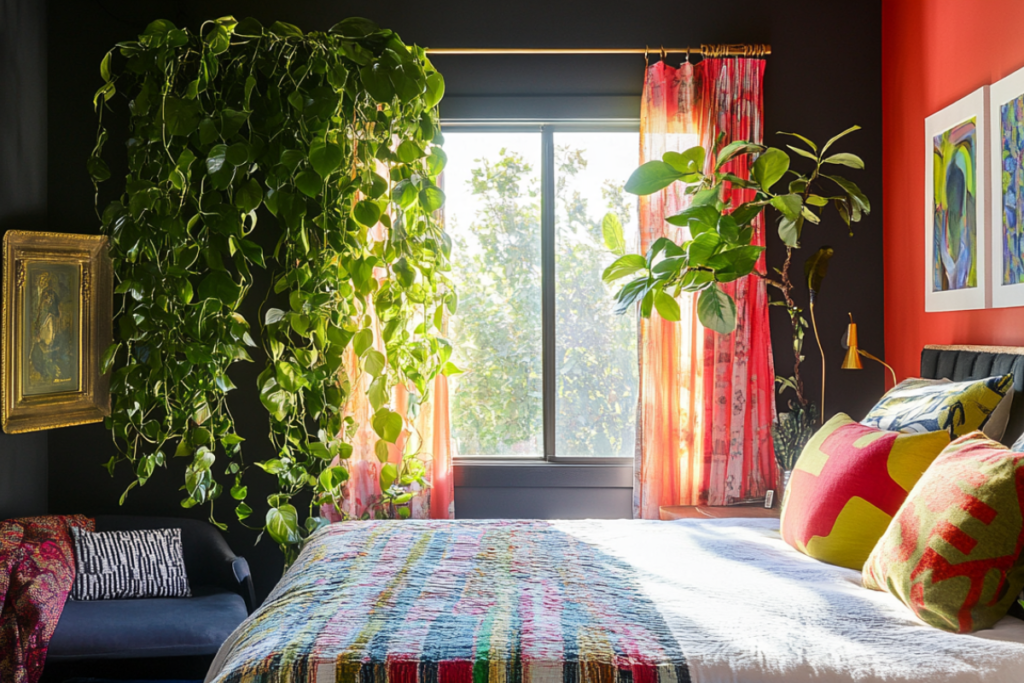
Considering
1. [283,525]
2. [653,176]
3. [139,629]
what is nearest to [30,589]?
[139,629]

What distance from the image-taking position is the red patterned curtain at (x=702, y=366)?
126 inches

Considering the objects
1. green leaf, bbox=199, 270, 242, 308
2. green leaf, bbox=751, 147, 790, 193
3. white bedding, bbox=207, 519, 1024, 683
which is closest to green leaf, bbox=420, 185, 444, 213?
green leaf, bbox=199, 270, 242, 308

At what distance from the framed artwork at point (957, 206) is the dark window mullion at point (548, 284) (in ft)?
4.93

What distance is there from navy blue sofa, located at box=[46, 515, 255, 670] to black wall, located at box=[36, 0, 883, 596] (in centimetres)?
42

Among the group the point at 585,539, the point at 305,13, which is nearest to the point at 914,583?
the point at 585,539

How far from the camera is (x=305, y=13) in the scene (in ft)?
10.8

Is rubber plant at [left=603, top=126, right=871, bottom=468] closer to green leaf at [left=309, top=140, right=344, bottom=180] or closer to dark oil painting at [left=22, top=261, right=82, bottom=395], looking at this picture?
green leaf at [left=309, top=140, right=344, bottom=180]

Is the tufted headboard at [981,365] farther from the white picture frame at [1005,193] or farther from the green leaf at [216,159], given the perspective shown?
the green leaf at [216,159]

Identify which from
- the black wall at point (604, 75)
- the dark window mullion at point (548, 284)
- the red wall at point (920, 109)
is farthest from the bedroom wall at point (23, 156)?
the red wall at point (920, 109)

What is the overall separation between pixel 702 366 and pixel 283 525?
1836 mm

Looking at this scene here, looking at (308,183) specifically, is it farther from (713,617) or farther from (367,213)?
(713,617)

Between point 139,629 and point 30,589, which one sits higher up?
point 30,589

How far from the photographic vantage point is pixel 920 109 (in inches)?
116

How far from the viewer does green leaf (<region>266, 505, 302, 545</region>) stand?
2842 millimetres
